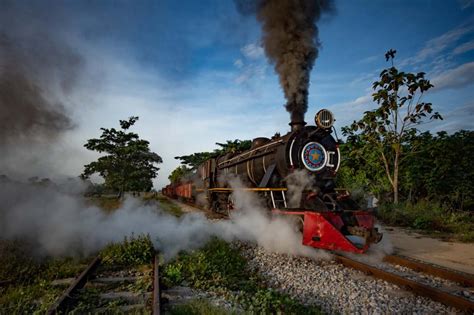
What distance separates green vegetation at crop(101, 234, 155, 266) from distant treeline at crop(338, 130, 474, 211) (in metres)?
12.6

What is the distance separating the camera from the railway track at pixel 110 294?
334 cm

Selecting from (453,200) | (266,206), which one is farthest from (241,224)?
(453,200)

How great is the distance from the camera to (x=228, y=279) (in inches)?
183

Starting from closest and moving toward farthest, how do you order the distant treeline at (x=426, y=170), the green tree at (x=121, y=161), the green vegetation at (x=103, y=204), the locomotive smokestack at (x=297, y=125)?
1. the locomotive smokestack at (x=297, y=125)
2. the green vegetation at (x=103, y=204)
3. the distant treeline at (x=426, y=170)
4. the green tree at (x=121, y=161)

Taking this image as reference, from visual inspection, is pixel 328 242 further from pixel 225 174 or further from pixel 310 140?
pixel 225 174

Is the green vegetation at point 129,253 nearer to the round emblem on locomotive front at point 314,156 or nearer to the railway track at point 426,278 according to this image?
the railway track at point 426,278

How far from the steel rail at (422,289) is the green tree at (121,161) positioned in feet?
67.6

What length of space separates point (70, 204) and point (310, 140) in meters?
6.39

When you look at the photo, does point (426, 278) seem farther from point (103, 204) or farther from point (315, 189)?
point (103, 204)

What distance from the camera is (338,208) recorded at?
243 inches

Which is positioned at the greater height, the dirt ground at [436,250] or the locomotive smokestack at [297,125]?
the locomotive smokestack at [297,125]

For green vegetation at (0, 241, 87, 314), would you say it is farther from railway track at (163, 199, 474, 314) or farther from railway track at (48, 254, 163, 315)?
railway track at (163, 199, 474, 314)

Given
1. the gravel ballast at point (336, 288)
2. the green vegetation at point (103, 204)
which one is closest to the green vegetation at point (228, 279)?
Result: the gravel ballast at point (336, 288)

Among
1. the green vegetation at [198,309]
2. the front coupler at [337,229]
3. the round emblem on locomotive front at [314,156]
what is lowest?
the green vegetation at [198,309]
